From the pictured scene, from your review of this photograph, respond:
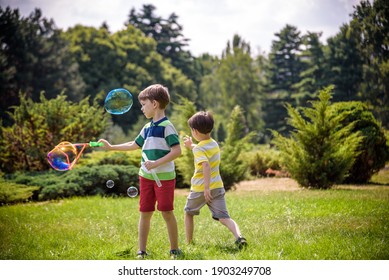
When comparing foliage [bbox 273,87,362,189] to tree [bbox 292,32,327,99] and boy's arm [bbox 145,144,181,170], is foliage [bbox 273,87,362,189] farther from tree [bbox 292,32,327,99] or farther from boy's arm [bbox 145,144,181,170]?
tree [bbox 292,32,327,99]

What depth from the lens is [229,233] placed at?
16.6 ft

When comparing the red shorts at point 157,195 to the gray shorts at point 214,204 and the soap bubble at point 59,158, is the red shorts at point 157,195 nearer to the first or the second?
the gray shorts at point 214,204

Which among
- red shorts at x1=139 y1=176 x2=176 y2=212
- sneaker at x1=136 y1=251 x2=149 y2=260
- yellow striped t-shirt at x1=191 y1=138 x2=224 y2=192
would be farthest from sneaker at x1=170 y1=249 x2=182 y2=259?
yellow striped t-shirt at x1=191 y1=138 x2=224 y2=192

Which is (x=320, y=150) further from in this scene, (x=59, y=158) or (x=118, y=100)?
(x=59, y=158)

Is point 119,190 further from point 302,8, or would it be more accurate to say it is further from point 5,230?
point 302,8

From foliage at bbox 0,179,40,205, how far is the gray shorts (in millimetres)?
4465

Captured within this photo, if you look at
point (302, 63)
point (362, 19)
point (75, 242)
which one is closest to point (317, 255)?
point (75, 242)

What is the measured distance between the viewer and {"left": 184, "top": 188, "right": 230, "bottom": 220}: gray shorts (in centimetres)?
436

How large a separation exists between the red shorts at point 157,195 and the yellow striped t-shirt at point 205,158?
1.54 feet

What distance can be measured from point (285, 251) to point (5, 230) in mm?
3581

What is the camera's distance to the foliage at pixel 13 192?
771cm

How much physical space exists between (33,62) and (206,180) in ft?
60.7

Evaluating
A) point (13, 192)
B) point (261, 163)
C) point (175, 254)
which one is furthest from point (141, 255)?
point (261, 163)

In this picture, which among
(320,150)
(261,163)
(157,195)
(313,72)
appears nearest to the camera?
(157,195)
